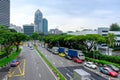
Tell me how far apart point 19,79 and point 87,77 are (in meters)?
15.4

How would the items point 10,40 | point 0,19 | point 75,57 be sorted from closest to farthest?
1. point 75,57
2. point 10,40
3. point 0,19

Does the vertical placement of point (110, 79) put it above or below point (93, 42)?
below

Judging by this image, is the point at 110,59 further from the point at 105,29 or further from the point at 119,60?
the point at 105,29

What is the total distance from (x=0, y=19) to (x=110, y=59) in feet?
517

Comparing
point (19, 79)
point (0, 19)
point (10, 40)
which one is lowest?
point (19, 79)

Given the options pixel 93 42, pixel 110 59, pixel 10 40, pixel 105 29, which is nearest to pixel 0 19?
pixel 105 29

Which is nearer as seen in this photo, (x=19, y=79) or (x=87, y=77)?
(x=87, y=77)

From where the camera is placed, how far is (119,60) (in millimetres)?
49438

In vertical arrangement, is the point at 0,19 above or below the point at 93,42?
above

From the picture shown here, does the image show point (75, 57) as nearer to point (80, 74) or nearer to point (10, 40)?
point (10, 40)

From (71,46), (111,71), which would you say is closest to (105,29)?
(71,46)

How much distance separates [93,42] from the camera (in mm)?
69875

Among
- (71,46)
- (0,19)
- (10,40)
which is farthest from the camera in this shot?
(0,19)

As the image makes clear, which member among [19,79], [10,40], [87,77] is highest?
[10,40]
